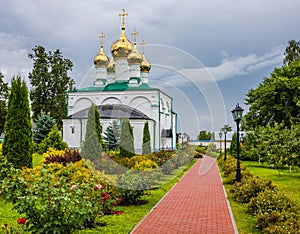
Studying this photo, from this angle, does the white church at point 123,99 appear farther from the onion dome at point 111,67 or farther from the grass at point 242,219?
the grass at point 242,219

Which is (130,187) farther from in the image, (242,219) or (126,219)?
(242,219)

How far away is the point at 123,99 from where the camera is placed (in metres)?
36.9

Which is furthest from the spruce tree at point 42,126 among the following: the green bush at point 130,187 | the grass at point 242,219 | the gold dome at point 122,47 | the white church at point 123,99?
the grass at point 242,219

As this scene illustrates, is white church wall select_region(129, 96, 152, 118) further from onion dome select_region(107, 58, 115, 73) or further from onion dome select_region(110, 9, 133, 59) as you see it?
onion dome select_region(107, 58, 115, 73)

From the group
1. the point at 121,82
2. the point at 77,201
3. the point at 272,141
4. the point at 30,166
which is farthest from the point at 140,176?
the point at 121,82

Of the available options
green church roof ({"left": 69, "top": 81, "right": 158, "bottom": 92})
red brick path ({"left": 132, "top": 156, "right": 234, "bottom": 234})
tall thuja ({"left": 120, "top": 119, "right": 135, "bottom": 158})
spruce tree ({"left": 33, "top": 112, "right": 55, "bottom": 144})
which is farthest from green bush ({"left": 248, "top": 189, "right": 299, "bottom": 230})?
green church roof ({"left": 69, "top": 81, "right": 158, "bottom": 92})

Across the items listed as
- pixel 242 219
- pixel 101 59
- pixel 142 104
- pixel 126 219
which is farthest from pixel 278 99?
pixel 126 219

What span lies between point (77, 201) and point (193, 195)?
6615 millimetres

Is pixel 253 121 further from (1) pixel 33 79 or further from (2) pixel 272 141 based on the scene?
(1) pixel 33 79

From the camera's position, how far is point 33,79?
39.4 meters

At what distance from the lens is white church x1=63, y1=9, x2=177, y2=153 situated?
108ft

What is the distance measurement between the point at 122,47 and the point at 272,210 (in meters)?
33.4

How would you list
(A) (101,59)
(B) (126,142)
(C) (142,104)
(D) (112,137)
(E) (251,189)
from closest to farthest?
(E) (251,189) < (B) (126,142) < (D) (112,137) < (C) (142,104) < (A) (101,59)

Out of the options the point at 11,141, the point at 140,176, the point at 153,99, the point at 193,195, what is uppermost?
the point at 153,99
